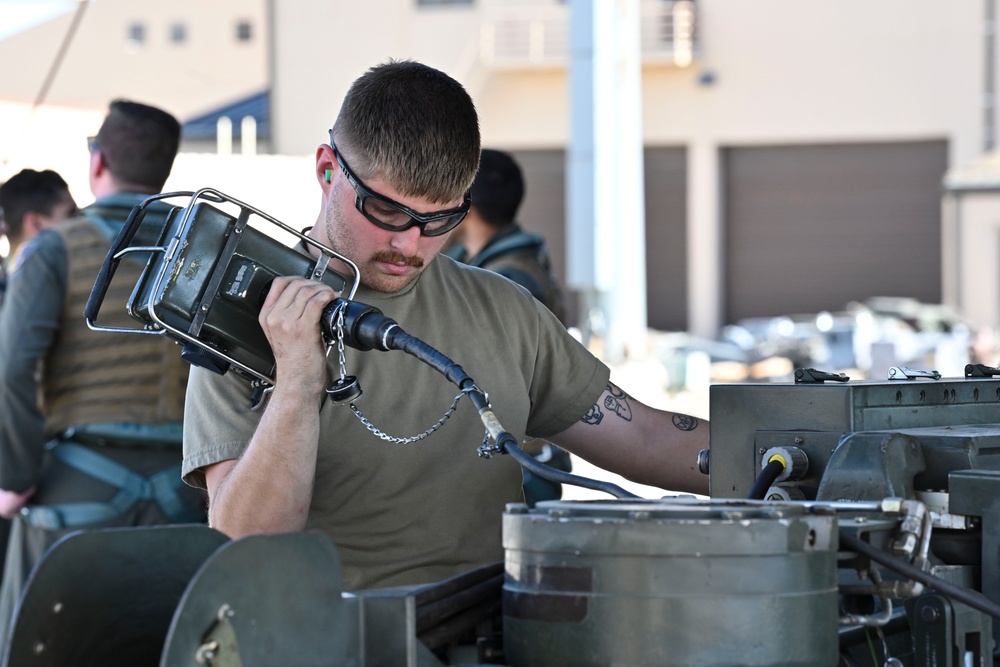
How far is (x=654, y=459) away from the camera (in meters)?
2.44

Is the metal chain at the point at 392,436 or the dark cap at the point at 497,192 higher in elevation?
the dark cap at the point at 497,192

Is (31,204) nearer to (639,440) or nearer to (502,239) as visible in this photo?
(502,239)

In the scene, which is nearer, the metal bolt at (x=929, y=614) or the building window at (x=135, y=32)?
the metal bolt at (x=929, y=614)

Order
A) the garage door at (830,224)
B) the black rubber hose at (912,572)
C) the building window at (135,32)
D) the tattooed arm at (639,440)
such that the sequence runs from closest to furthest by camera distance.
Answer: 1. the black rubber hose at (912,572)
2. the tattooed arm at (639,440)
3. the garage door at (830,224)
4. the building window at (135,32)

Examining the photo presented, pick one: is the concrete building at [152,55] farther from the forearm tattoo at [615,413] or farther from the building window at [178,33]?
the forearm tattoo at [615,413]

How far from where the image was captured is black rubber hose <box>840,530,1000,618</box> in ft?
4.77

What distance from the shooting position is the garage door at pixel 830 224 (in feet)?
77.0

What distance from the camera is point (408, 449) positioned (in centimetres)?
213

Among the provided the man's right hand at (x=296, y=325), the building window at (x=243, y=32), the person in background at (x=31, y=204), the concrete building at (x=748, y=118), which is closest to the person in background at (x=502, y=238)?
the person in background at (x=31, y=204)

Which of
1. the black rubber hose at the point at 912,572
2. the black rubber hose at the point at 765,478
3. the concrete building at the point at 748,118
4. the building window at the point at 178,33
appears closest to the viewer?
the black rubber hose at the point at 912,572

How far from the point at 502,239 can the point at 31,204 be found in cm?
173

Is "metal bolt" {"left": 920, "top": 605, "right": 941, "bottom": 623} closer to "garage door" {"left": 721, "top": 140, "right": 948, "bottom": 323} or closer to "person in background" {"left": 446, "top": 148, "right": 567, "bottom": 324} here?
"person in background" {"left": 446, "top": 148, "right": 567, "bottom": 324}

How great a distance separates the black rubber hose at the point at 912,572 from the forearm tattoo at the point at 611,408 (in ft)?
3.29

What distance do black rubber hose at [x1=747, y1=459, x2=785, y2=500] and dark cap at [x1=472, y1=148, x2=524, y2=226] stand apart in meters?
2.96
